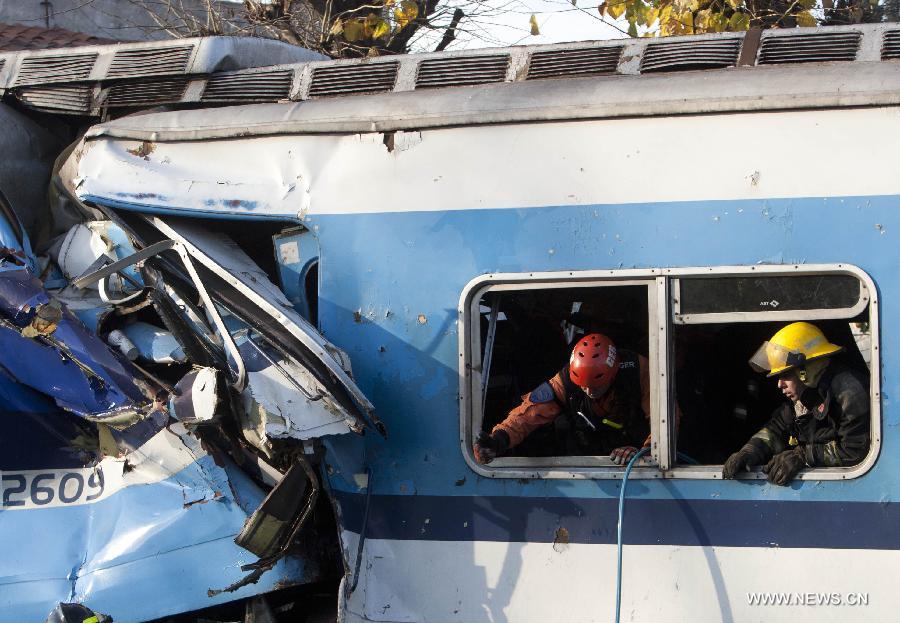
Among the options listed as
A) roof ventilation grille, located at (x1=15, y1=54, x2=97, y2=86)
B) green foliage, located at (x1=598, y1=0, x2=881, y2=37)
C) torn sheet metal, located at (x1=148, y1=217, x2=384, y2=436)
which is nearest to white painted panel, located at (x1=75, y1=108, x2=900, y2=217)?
torn sheet metal, located at (x1=148, y1=217, x2=384, y2=436)

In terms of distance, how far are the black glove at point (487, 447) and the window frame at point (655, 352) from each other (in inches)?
1.0

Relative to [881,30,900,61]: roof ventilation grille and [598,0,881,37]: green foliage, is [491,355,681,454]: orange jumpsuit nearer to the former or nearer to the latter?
[881,30,900,61]: roof ventilation grille

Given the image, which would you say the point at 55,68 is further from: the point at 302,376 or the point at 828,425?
the point at 828,425

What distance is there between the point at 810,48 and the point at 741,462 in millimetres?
1756

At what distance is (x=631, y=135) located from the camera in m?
4.27

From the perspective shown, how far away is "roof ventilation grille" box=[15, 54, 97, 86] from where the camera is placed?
551 centimetres

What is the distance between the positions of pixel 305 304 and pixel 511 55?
1.46 meters

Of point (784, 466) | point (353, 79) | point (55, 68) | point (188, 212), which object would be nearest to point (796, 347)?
point (784, 466)

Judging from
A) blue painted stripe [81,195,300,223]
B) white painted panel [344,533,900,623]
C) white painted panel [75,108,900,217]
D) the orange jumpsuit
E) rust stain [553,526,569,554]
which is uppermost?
white painted panel [75,108,900,217]

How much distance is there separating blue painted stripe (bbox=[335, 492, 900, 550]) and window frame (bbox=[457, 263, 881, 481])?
11 cm

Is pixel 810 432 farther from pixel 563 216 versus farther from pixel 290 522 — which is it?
pixel 290 522

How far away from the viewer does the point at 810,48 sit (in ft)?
14.7

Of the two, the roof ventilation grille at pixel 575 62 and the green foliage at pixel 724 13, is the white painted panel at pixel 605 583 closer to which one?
the roof ventilation grille at pixel 575 62

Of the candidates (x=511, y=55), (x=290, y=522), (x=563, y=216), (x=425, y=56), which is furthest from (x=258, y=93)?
(x=290, y=522)
